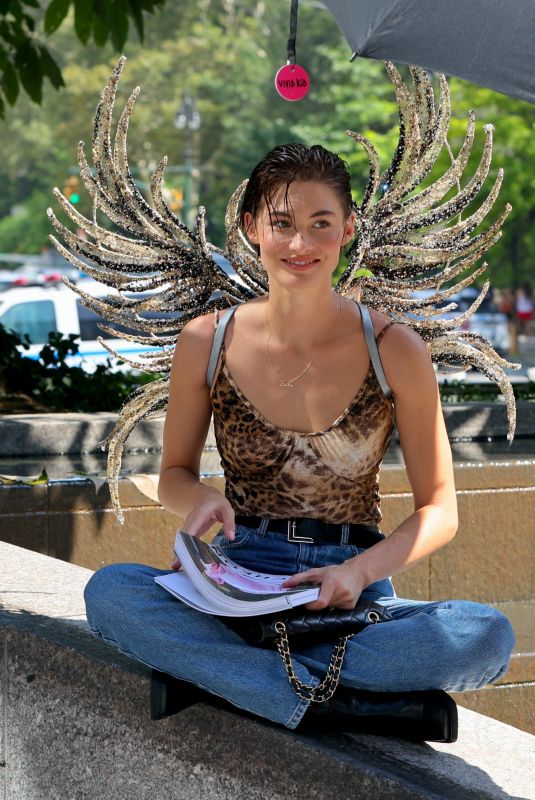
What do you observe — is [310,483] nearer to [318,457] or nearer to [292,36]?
[318,457]

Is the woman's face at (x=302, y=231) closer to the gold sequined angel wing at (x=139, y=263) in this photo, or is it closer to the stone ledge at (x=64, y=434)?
the gold sequined angel wing at (x=139, y=263)

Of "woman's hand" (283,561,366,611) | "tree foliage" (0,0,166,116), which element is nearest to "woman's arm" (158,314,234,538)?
"woman's hand" (283,561,366,611)

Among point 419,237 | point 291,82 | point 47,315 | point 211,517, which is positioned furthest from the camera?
point 47,315

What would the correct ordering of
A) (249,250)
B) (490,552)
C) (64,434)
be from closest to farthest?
1. (249,250)
2. (490,552)
3. (64,434)

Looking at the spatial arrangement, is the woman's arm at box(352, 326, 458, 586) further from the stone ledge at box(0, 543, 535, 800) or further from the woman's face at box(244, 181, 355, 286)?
the stone ledge at box(0, 543, 535, 800)

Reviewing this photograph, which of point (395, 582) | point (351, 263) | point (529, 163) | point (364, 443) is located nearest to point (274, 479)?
point (364, 443)

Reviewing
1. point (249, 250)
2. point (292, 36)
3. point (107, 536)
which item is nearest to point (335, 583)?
point (292, 36)

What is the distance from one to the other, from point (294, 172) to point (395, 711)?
3.97 feet

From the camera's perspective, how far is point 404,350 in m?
3.09

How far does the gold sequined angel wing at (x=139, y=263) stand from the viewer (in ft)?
14.6

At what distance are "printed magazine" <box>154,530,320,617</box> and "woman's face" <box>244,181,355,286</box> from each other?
2.16 ft

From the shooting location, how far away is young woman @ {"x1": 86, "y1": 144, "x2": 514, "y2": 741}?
285 centimetres

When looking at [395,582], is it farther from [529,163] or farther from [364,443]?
[529,163]

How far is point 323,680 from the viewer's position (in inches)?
112
